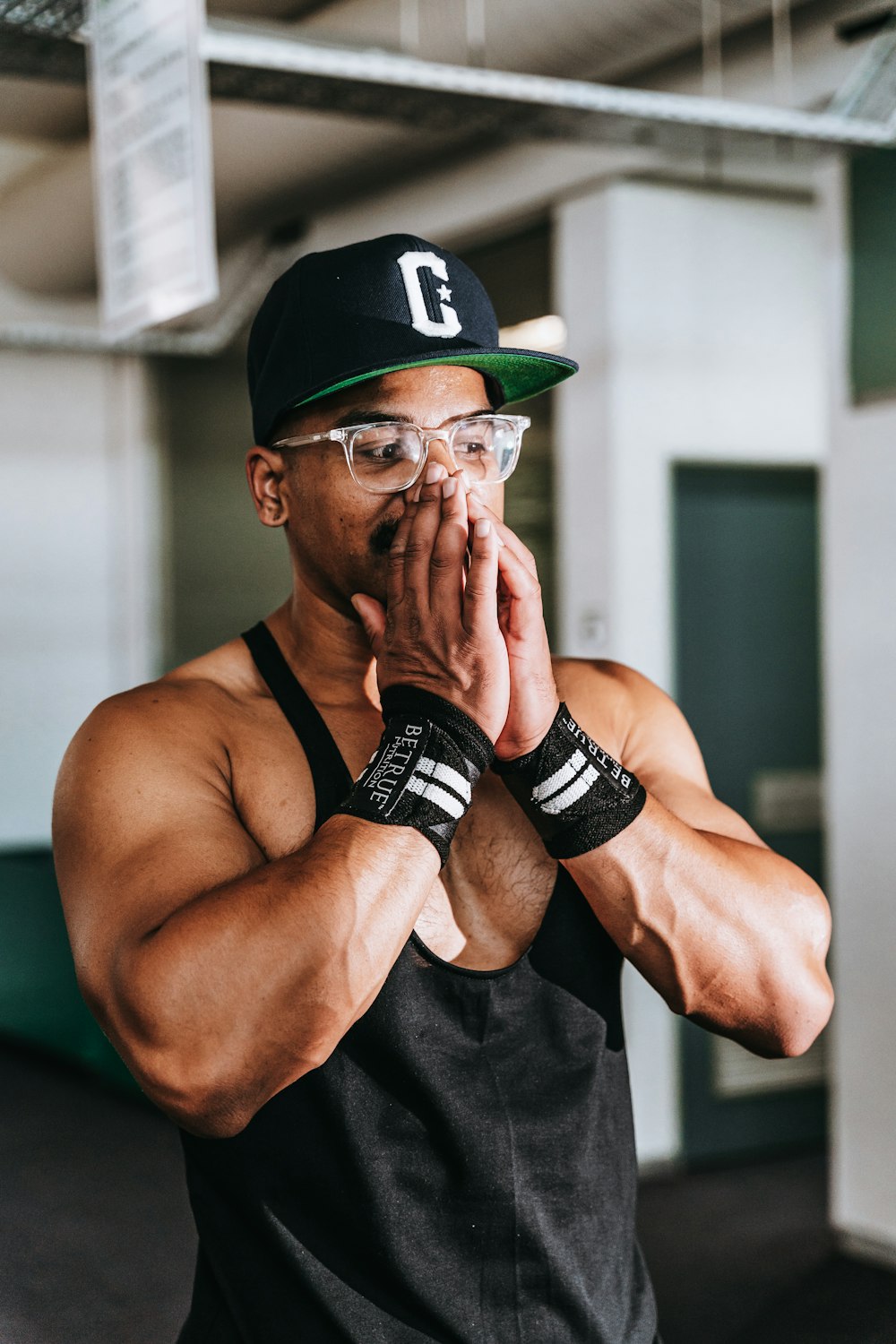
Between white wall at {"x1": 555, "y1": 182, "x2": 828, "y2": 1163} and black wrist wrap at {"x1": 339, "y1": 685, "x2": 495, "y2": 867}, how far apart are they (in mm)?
2760

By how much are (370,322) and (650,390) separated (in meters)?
2.77

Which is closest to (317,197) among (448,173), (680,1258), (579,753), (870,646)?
(448,173)

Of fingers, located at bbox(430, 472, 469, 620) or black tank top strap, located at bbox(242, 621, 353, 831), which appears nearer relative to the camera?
fingers, located at bbox(430, 472, 469, 620)

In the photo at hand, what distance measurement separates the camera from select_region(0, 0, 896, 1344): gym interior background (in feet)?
10.0

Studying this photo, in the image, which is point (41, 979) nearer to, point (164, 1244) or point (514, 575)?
point (164, 1244)

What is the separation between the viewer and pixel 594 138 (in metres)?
2.81

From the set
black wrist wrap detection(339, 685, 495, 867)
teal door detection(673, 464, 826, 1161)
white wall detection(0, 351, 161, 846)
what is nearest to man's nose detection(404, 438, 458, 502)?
black wrist wrap detection(339, 685, 495, 867)

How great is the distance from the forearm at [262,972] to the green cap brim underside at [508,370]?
1.45 feet

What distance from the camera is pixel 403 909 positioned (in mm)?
1068

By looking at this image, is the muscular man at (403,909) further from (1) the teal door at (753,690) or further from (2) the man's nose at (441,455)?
(1) the teal door at (753,690)

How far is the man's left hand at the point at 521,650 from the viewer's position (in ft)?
3.81

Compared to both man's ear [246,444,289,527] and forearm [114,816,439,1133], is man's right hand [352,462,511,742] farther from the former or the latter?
man's ear [246,444,289,527]

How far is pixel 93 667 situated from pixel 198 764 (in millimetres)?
4986

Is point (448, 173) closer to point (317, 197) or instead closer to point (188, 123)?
point (317, 197)
